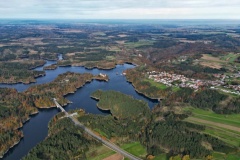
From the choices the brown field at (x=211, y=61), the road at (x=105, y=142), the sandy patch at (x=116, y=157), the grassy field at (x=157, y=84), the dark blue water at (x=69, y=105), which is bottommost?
the dark blue water at (x=69, y=105)

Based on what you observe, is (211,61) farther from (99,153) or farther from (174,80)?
(99,153)

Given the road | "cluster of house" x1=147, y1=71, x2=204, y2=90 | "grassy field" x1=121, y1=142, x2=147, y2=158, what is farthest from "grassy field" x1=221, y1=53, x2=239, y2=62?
"grassy field" x1=121, y1=142, x2=147, y2=158

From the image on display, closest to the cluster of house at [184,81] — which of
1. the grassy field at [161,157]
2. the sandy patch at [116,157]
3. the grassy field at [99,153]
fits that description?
the grassy field at [161,157]

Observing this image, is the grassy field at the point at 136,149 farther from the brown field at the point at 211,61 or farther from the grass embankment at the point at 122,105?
the brown field at the point at 211,61

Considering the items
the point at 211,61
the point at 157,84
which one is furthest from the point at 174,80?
the point at 211,61

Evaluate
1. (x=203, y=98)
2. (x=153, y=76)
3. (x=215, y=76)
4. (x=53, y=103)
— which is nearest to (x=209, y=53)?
(x=215, y=76)

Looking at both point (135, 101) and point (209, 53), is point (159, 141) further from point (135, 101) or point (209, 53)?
point (209, 53)

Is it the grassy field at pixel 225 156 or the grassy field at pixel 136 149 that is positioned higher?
the grassy field at pixel 225 156

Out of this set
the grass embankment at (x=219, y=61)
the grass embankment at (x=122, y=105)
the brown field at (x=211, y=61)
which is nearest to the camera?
the grass embankment at (x=122, y=105)
